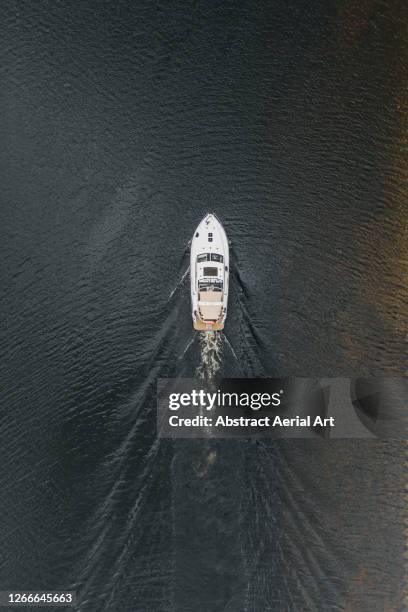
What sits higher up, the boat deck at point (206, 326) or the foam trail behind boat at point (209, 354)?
the boat deck at point (206, 326)

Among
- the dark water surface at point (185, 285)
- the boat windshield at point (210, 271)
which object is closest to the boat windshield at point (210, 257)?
the boat windshield at point (210, 271)

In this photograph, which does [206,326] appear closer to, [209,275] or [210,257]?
[209,275]

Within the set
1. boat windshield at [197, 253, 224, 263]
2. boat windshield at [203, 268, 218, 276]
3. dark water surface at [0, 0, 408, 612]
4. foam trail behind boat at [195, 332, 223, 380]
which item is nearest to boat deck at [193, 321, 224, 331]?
foam trail behind boat at [195, 332, 223, 380]

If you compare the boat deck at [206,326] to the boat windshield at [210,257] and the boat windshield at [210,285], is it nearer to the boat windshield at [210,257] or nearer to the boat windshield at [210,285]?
the boat windshield at [210,285]

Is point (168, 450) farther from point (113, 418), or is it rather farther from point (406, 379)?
point (406, 379)

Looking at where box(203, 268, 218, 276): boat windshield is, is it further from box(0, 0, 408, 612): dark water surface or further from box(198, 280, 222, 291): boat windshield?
box(0, 0, 408, 612): dark water surface

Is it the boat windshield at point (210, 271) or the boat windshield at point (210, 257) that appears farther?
the boat windshield at point (210, 257)
